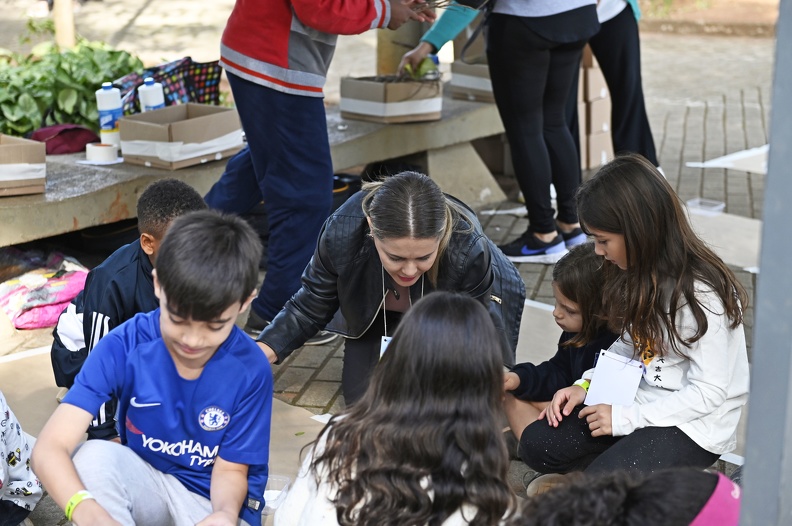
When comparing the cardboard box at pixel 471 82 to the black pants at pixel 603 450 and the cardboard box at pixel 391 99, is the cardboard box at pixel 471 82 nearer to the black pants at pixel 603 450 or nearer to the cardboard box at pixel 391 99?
the cardboard box at pixel 391 99

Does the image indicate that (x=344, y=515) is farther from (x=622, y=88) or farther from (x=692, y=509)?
(x=622, y=88)

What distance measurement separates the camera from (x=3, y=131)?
4.73 meters

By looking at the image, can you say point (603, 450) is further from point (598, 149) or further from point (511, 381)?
point (598, 149)

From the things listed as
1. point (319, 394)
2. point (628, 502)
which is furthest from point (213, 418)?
point (319, 394)

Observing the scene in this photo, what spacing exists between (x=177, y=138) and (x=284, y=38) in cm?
95

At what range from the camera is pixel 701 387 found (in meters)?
2.31

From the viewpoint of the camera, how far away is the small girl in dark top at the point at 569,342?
8.62 ft

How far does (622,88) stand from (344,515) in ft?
11.2

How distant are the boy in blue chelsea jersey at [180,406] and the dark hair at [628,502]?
773 mm

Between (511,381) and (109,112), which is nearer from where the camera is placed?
(511,381)

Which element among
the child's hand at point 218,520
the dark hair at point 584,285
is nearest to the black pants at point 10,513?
the child's hand at point 218,520

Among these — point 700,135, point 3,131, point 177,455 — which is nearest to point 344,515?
point 177,455

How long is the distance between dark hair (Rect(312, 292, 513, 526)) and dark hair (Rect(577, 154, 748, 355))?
2.39 ft

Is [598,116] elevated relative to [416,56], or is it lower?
lower
